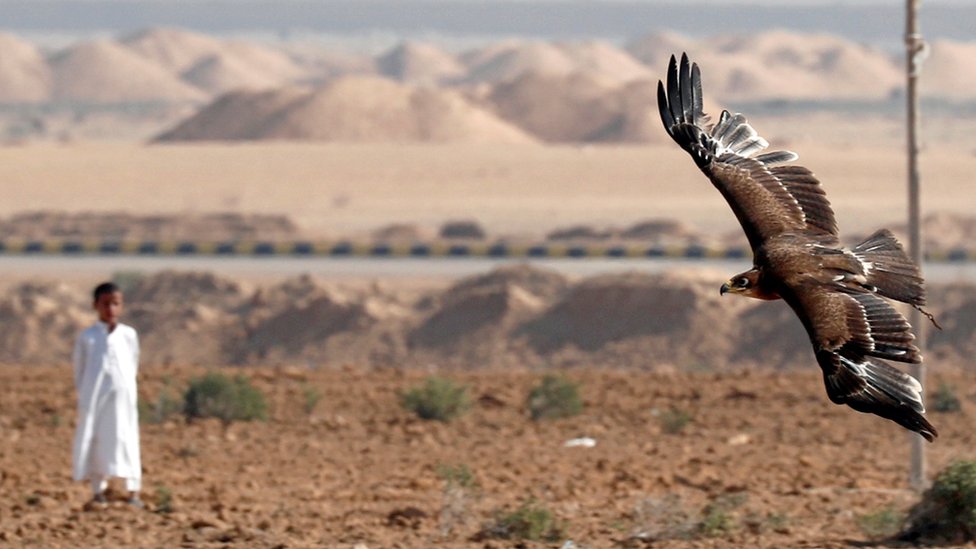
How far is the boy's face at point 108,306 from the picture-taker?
34.8ft

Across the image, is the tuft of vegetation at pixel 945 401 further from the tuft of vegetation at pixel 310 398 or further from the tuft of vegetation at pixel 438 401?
the tuft of vegetation at pixel 310 398

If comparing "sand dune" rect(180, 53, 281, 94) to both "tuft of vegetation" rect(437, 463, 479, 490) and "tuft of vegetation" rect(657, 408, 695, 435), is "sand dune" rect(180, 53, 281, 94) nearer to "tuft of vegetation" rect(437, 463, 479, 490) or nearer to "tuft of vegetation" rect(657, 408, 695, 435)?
"tuft of vegetation" rect(657, 408, 695, 435)

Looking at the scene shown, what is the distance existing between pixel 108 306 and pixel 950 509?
4.86 meters

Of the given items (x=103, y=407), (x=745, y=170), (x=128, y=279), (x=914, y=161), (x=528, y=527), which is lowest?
(x=528, y=527)

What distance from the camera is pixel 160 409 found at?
49.8ft

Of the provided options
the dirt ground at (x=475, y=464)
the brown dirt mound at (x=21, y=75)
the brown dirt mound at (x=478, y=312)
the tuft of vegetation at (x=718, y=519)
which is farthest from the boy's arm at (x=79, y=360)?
the brown dirt mound at (x=21, y=75)

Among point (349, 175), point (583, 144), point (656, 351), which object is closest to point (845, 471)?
point (656, 351)

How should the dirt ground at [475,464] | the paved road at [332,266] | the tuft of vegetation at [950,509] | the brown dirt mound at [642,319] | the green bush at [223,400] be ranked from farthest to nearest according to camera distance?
the paved road at [332,266] < the brown dirt mound at [642,319] < the green bush at [223,400] < the dirt ground at [475,464] < the tuft of vegetation at [950,509]

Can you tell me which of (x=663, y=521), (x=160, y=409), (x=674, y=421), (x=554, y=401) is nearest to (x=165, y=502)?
(x=663, y=521)

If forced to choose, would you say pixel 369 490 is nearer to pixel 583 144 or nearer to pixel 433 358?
A: pixel 433 358

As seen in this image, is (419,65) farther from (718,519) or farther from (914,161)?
(718,519)

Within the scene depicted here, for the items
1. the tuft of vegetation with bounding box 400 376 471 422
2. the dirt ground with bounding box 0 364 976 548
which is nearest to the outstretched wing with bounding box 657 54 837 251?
the dirt ground with bounding box 0 364 976 548

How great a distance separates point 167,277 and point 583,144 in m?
38.9

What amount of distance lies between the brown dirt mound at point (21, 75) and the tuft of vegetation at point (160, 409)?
324ft
